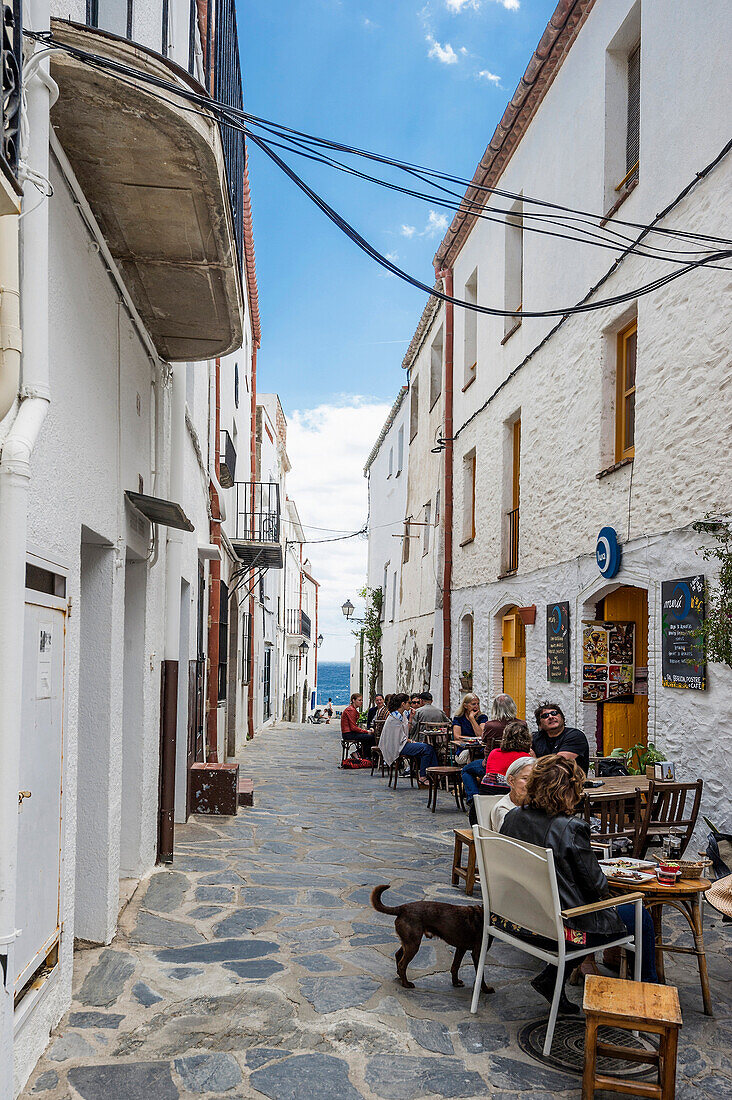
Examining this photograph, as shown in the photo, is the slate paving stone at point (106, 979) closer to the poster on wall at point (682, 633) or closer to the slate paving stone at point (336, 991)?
the slate paving stone at point (336, 991)

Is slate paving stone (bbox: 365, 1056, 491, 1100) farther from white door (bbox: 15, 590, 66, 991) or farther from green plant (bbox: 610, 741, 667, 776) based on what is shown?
green plant (bbox: 610, 741, 667, 776)

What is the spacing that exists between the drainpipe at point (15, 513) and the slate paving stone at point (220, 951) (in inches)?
87.7

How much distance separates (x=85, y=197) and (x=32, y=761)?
110 inches

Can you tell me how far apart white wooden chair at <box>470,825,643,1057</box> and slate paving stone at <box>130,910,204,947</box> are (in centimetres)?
192

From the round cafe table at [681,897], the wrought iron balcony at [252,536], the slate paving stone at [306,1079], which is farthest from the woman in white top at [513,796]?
the wrought iron balcony at [252,536]

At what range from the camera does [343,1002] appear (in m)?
4.68

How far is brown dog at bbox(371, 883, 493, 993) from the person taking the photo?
15.9ft

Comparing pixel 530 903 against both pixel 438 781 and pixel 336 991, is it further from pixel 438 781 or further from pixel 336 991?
pixel 438 781

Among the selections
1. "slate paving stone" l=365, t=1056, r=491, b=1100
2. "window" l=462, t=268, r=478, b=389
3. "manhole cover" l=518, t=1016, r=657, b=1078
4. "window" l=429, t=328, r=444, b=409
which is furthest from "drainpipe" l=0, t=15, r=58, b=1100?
"window" l=429, t=328, r=444, b=409

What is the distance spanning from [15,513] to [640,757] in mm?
6483

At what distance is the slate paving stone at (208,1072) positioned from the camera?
12.4ft

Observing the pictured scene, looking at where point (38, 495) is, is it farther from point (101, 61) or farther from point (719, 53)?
point (719, 53)

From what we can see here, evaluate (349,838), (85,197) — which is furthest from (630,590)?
(85,197)

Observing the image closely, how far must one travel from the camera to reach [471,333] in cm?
1650
